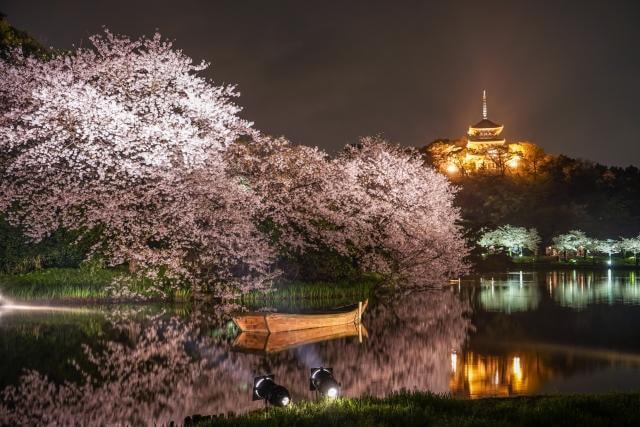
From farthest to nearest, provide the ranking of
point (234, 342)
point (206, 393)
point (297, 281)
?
point (297, 281)
point (234, 342)
point (206, 393)

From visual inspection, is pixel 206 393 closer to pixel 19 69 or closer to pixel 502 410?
pixel 502 410

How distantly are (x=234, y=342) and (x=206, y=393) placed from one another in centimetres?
652

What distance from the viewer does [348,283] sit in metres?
32.8

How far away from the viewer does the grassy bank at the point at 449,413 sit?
8.58 meters

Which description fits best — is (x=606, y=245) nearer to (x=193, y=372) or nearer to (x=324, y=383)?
(x=193, y=372)

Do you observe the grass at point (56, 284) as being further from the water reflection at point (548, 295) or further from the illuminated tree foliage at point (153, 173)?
the water reflection at point (548, 295)

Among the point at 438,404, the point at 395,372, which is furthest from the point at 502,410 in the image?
the point at 395,372

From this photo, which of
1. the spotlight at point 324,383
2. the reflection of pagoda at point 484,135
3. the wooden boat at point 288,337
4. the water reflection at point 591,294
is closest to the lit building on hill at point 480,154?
the reflection of pagoda at point 484,135

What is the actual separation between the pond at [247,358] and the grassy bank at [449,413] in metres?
2.76

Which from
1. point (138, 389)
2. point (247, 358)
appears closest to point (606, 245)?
point (247, 358)

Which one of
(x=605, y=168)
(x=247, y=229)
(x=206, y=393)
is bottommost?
(x=206, y=393)

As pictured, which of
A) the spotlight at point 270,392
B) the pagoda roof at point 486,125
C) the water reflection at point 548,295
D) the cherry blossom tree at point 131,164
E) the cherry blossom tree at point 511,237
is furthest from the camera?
the pagoda roof at point 486,125

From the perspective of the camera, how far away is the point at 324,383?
35.8 ft

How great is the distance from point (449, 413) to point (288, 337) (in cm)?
1139
